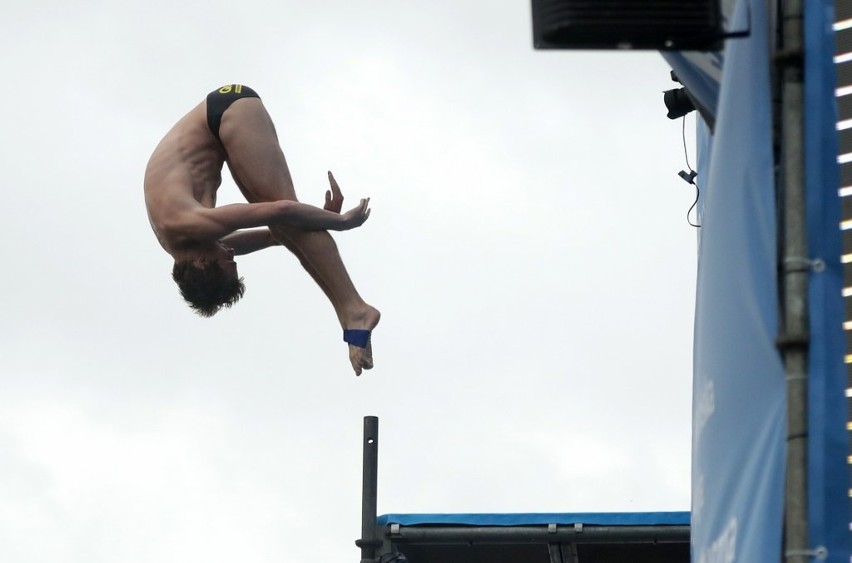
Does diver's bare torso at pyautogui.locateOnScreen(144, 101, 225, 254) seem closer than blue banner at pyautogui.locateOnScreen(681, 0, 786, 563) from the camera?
No

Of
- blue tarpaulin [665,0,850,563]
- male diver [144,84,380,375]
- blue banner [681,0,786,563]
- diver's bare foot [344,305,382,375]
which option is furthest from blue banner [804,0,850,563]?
diver's bare foot [344,305,382,375]

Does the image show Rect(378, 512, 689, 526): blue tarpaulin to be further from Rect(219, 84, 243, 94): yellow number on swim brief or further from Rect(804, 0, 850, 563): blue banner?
Rect(804, 0, 850, 563): blue banner

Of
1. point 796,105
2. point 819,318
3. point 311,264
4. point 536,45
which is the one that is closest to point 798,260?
point 819,318

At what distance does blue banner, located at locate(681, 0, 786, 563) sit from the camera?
4363 mm

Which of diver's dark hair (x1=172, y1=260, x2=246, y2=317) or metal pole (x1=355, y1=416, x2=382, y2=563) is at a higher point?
diver's dark hair (x1=172, y1=260, x2=246, y2=317)

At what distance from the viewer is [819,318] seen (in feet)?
14.0

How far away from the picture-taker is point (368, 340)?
738 cm

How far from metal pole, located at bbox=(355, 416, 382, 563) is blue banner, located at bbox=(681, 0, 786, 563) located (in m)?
2.74

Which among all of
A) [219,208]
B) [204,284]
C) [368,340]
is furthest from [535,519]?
[219,208]

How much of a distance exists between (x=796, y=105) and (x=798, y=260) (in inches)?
18.7

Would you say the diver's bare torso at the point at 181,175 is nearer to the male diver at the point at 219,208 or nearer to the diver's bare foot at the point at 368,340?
the male diver at the point at 219,208

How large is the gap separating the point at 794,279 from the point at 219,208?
11.2 feet

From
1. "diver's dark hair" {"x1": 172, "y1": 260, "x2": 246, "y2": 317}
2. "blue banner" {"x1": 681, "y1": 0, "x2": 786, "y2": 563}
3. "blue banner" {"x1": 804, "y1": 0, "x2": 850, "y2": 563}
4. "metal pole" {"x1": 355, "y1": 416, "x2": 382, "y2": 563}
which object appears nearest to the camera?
"blue banner" {"x1": 804, "y1": 0, "x2": 850, "y2": 563}

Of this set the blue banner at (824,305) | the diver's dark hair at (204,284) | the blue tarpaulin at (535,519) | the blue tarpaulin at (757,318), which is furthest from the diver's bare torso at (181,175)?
the blue banner at (824,305)
